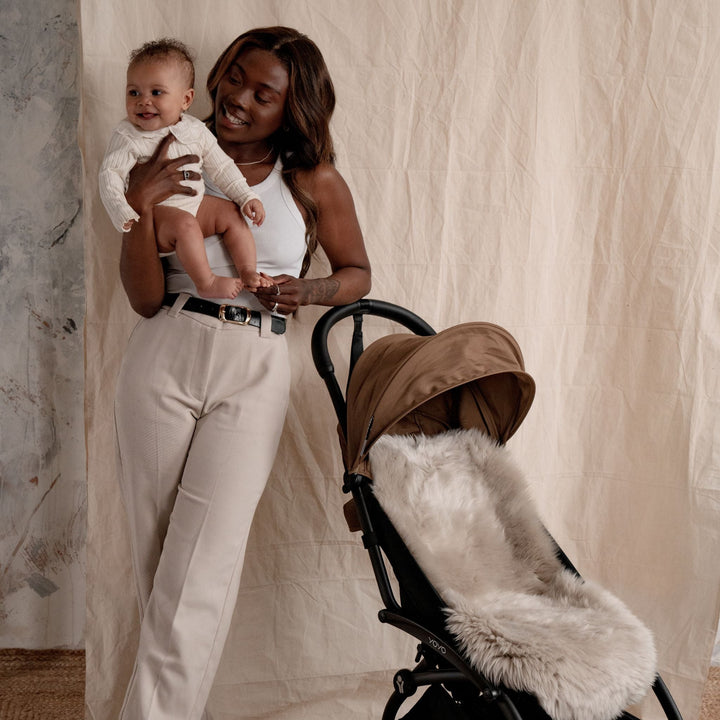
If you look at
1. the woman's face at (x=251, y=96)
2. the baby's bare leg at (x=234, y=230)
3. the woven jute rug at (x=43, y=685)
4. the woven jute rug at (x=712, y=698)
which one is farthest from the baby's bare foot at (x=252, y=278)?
the woven jute rug at (x=712, y=698)

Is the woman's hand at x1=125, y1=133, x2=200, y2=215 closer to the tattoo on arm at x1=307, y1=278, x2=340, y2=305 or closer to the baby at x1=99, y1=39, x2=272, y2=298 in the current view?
the baby at x1=99, y1=39, x2=272, y2=298

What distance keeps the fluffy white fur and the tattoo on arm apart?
0.36m

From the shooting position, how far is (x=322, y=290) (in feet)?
5.74

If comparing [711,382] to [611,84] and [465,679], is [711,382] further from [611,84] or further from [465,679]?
[465,679]

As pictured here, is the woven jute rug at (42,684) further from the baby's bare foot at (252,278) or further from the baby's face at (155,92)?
the baby's face at (155,92)

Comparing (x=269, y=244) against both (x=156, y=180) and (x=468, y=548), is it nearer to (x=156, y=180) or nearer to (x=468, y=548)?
(x=156, y=180)

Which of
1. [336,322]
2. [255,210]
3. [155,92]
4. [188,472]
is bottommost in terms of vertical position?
[188,472]

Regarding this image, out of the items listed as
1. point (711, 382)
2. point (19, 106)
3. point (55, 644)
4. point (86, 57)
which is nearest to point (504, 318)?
point (711, 382)

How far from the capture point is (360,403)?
5.33 ft

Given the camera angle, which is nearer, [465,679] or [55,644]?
[465,679]

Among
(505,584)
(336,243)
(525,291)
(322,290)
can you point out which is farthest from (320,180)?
(505,584)

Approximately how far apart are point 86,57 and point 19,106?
36cm

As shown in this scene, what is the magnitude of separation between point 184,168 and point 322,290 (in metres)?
0.42

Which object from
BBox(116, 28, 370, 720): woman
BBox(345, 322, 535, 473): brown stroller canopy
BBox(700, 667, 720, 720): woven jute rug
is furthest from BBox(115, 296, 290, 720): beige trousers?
BBox(700, 667, 720, 720): woven jute rug
